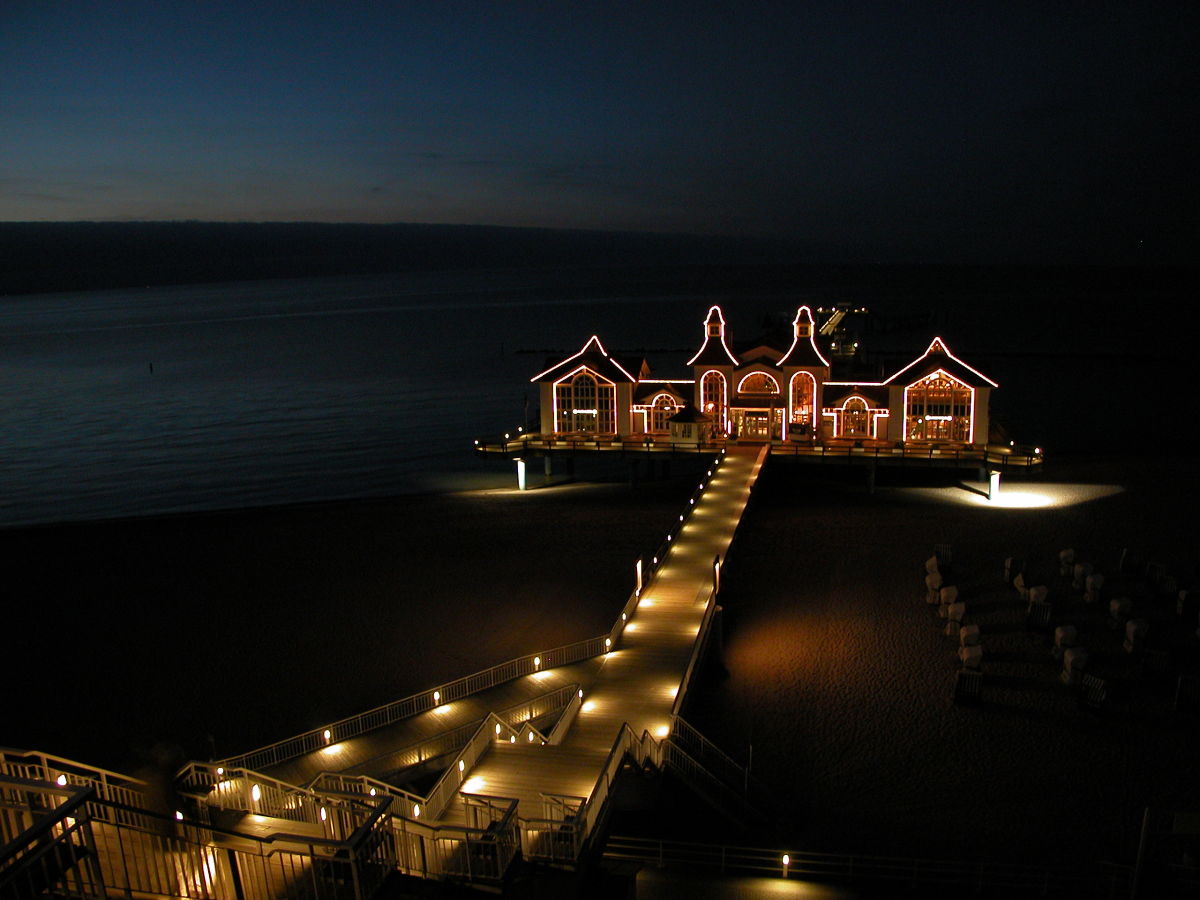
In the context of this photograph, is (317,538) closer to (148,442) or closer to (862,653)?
(862,653)

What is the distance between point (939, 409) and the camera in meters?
37.7

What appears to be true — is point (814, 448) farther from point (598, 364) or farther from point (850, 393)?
point (598, 364)

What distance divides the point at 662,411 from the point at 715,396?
2387 millimetres

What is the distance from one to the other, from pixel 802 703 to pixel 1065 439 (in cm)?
4146

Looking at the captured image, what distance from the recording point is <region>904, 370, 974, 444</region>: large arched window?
37.4m

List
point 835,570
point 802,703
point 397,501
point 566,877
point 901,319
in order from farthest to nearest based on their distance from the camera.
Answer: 1. point 901,319
2. point 397,501
3. point 835,570
4. point 802,703
5. point 566,877

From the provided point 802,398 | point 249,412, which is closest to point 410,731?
point 802,398

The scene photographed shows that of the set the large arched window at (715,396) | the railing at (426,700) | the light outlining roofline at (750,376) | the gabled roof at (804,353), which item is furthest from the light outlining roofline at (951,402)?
the railing at (426,700)

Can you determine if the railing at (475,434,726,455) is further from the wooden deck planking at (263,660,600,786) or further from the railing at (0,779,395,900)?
the railing at (0,779,395,900)

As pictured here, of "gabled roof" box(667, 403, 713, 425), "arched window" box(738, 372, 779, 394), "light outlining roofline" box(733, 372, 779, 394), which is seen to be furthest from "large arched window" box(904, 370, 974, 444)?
"gabled roof" box(667, 403, 713, 425)

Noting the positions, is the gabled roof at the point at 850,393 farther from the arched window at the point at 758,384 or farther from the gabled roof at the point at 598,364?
the gabled roof at the point at 598,364

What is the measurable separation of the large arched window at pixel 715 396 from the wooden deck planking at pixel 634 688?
41.3 feet

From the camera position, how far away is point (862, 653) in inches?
849

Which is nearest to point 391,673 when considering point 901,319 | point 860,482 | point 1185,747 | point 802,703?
point 802,703
